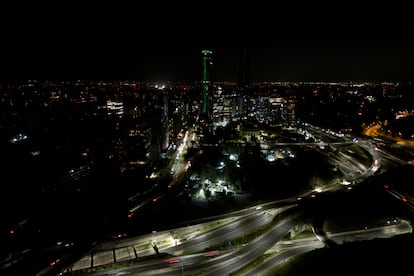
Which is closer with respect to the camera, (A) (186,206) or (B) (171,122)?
(A) (186,206)

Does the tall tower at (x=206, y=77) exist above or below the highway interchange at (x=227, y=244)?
above

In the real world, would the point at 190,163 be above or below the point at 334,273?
above

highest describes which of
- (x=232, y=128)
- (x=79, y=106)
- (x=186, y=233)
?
(x=79, y=106)

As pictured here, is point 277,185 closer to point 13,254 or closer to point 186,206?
point 186,206

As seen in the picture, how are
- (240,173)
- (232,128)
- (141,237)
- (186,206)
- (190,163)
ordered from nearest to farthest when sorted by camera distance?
(141,237)
(186,206)
(240,173)
(190,163)
(232,128)

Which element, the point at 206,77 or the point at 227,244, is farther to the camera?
the point at 206,77

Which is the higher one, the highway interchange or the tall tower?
the tall tower

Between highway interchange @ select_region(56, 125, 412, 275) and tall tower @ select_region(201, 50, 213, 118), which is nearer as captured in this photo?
highway interchange @ select_region(56, 125, 412, 275)

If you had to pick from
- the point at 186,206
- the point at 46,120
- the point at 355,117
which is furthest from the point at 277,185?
the point at 355,117

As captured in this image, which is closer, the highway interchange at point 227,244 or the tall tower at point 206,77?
the highway interchange at point 227,244

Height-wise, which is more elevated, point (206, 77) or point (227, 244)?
point (206, 77)

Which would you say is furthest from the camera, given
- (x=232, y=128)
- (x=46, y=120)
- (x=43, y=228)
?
(x=232, y=128)
